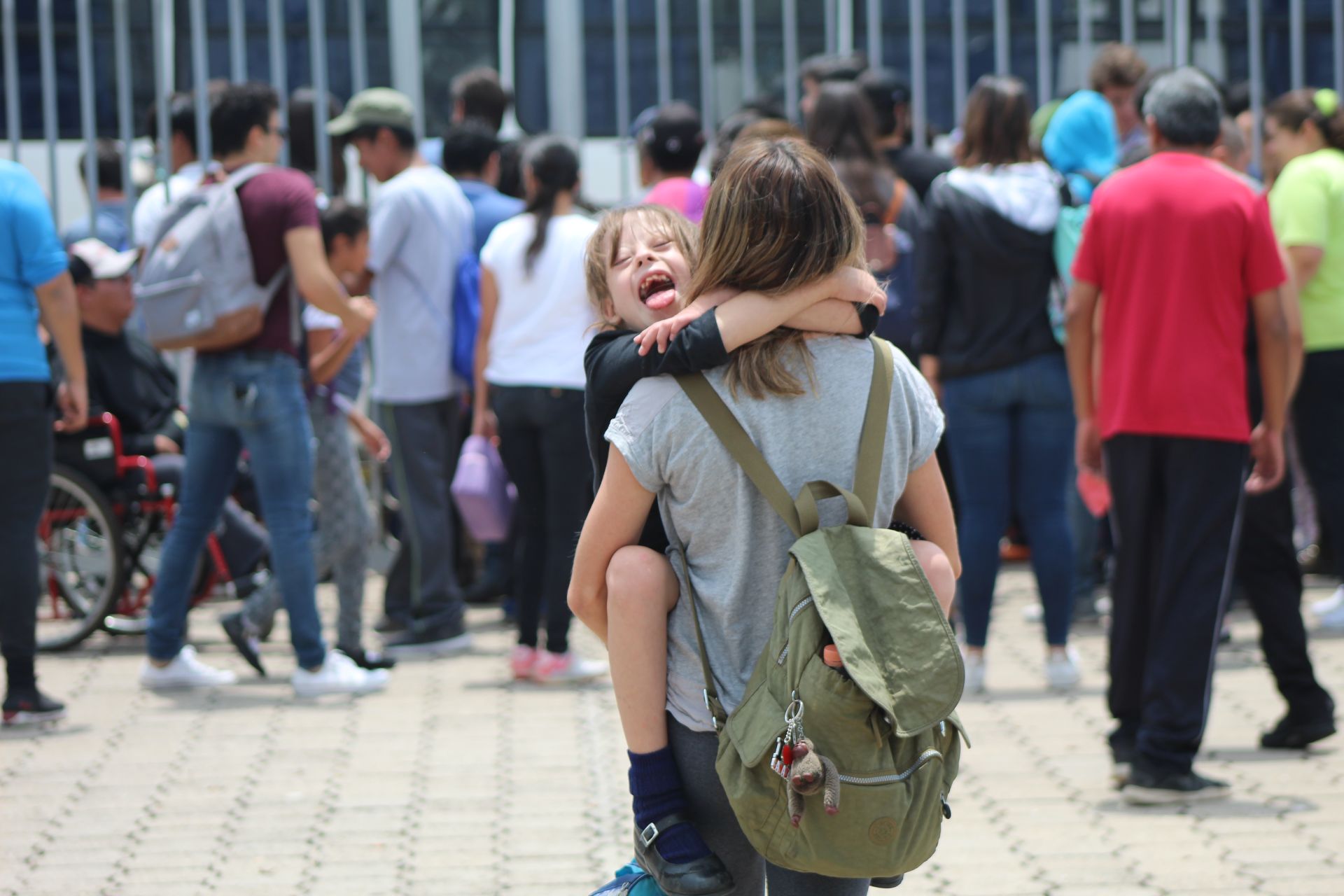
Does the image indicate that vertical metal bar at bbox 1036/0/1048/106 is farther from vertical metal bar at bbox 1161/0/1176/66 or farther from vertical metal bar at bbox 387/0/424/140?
vertical metal bar at bbox 387/0/424/140

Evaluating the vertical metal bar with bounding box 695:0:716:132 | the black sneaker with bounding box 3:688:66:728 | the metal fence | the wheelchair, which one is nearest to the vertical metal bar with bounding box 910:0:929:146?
the metal fence

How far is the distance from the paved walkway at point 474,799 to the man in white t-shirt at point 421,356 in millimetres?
494

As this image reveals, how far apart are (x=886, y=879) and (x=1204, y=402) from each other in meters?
2.25

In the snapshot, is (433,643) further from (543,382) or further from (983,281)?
(983,281)

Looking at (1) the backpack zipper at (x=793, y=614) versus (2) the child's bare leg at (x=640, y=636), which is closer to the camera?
(1) the backpack zipper at (x=793, y=614)

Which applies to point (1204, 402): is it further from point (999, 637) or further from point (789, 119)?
point (789, 119)

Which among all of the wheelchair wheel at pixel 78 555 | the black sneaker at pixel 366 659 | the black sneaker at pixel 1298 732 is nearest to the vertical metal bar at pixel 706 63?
the black sneaker at pixel 366 659

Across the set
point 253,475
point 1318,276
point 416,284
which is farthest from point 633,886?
point 1318,276

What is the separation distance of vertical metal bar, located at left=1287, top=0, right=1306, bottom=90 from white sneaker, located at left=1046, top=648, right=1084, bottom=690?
11.4 ft

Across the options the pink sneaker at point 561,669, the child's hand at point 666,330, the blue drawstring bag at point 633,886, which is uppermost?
the child's hand at point 666,330

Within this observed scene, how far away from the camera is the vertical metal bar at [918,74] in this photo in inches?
306

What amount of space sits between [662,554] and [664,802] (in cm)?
38

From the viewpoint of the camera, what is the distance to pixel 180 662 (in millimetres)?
6105

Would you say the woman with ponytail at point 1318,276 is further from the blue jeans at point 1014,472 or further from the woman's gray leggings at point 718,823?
the woman's gray leggings at point 718,823
